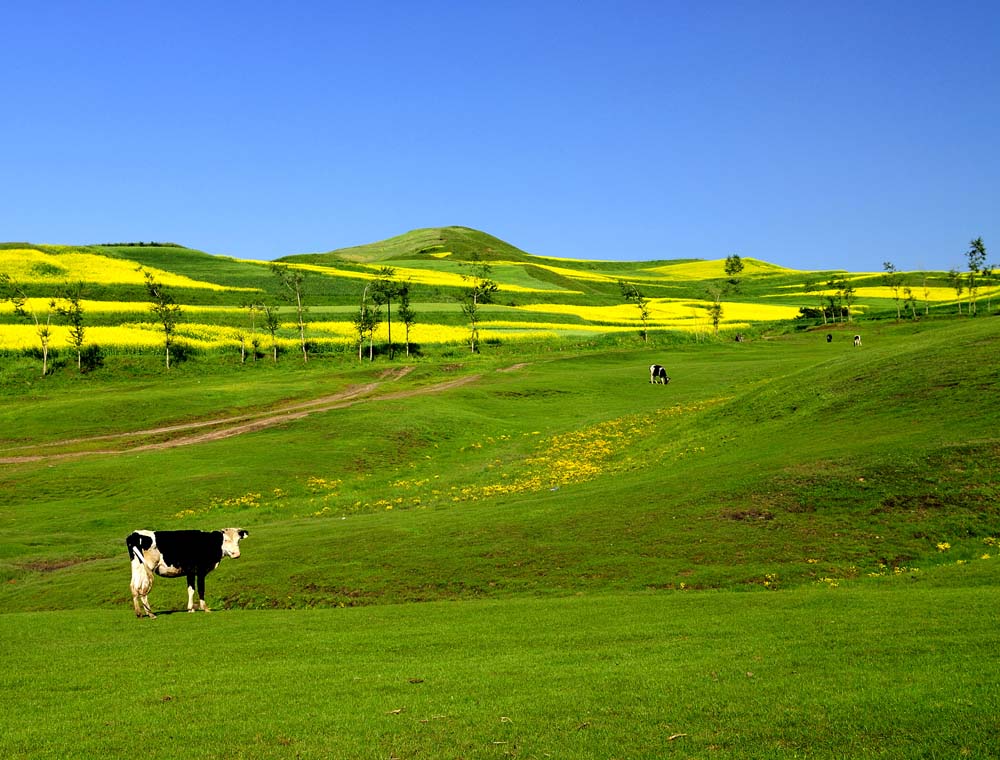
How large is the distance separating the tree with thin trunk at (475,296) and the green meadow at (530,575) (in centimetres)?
4580

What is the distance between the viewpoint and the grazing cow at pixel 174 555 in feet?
80.2

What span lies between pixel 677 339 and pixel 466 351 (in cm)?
3398

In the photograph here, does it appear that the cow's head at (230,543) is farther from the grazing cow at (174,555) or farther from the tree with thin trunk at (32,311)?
the tree with thin trunk at (32,311)

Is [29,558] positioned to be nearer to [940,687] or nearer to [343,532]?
[343,532]

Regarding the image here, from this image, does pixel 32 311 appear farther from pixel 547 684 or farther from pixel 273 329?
pixel 547 684

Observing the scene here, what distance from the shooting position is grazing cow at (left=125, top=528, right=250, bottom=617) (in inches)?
962

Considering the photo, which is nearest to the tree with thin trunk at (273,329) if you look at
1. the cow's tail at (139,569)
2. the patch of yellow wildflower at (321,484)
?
the patch of yellow wildflower at (321,484)

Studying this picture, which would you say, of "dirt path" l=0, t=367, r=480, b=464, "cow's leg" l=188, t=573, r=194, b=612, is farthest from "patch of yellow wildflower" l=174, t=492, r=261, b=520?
"cow's leg" l=188, t=573, r=194, b=612

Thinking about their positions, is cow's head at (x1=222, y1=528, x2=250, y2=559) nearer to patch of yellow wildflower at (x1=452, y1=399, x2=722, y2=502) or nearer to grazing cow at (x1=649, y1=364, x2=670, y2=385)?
patch of yellow wildflower at (x1=452, y1=399, x2=722, y2=502)

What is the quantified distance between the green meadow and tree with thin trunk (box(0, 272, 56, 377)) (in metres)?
20.8

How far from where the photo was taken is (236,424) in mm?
67312

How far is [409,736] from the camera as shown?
12.1 metres

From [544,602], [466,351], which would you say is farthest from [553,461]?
[466,351]

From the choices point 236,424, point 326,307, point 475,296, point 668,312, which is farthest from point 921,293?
point 236,424
